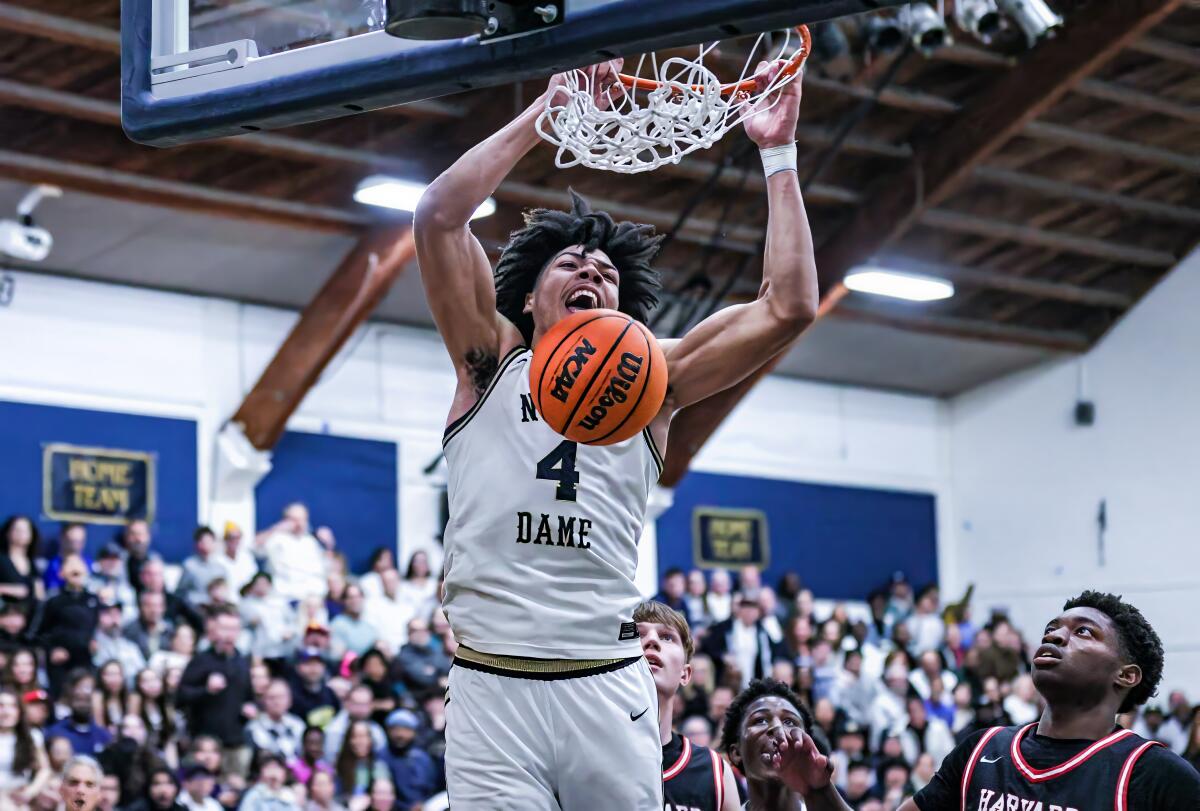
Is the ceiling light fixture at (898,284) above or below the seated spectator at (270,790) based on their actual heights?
above

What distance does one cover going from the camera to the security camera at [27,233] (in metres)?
13.8

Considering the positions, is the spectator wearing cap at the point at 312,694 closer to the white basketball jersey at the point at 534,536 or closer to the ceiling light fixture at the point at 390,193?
the ceiling light fixture at the point at 390,193

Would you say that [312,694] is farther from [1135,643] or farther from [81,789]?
[1135,643]

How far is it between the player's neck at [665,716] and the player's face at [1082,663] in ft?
4.27

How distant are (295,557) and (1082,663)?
10.6 meters

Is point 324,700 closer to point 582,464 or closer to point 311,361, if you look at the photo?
point 311,361

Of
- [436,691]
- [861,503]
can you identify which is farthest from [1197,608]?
[436,691]

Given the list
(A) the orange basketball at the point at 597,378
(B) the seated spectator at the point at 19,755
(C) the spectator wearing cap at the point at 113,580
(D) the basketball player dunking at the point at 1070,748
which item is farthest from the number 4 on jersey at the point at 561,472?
(C) the spectator wearing cap at the point at 113,580

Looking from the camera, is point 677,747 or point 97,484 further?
point 97,484

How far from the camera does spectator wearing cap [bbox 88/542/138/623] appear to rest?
1272 cm

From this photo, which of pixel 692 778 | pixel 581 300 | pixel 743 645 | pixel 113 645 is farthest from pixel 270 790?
pixel 581 300

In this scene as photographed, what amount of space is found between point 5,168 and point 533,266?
10.2 metres

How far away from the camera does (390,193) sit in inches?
574

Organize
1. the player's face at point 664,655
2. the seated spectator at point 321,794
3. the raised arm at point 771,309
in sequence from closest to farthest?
the raised arm at point 771,309 → the player's face at point 664,655 → the seated spectator at point 321,794
